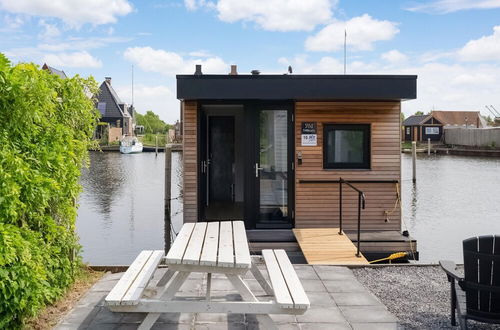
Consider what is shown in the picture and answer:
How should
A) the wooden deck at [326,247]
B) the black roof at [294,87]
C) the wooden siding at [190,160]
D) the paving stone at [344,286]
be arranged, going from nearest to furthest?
the paving stone at [344,286] → the wooden deck at [326,247] → the black roof at [294,87] → the wooden siding at [190,160]

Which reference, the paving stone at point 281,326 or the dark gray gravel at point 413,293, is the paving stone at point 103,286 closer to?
the paving stone at point 281,326

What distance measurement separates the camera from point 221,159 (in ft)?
45.9

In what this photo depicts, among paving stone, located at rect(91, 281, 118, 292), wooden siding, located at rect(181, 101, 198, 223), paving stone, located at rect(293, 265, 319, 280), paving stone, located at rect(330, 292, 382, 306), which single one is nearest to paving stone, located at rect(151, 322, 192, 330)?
paving stone, located at rect(91, 281, 118, 292)

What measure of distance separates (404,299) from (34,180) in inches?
144

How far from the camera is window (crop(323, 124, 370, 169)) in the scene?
9352 millimetres

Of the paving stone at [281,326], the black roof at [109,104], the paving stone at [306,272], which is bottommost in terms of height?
the paving stone at [281,326]

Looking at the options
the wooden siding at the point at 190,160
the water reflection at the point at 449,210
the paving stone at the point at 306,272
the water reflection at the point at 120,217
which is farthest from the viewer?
the water reflection at the point at 449,210

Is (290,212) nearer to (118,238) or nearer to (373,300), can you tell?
(373,300)

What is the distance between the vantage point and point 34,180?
4.18 m

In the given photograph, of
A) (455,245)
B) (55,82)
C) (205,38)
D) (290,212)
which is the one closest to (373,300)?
(55,82)

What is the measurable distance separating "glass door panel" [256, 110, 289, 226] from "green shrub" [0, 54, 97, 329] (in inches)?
162

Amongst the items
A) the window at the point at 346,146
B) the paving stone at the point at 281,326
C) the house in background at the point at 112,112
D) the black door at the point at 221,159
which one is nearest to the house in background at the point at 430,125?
the house in background at the point at 112,112

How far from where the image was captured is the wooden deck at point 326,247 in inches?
285

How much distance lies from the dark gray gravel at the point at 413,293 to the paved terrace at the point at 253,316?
174 mm
